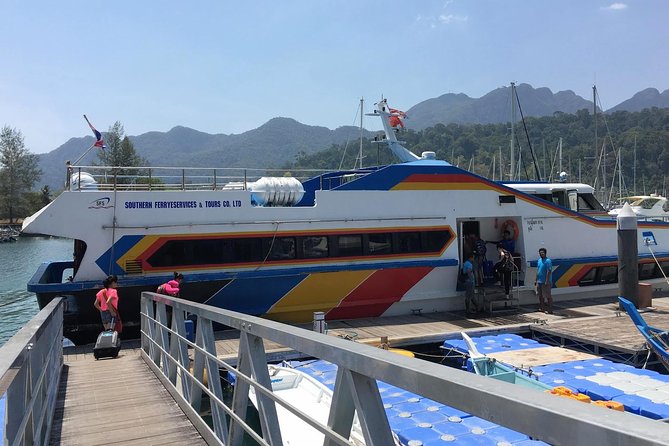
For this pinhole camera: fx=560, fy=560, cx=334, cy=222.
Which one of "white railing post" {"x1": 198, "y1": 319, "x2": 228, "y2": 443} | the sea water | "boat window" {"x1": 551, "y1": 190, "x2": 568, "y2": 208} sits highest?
"boat window" {"x1": 551, "y1": 190, "x2": 568, "y2": 208}

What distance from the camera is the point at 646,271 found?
1602 cm

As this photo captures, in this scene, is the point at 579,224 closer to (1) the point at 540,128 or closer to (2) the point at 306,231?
(2) the point at 306,231

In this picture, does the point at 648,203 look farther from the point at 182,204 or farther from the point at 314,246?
the point at 182,204

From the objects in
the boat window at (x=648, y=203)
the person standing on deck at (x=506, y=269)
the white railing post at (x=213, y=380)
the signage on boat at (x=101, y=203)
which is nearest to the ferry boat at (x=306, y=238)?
the signage on boat at (x=101, y=203)

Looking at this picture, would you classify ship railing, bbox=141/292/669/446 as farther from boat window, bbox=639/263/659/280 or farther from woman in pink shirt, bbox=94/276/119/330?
boat window, bbox=639/263/659/280

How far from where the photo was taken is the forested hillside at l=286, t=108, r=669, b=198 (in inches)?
3851

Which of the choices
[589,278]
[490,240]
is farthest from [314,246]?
[589,278]

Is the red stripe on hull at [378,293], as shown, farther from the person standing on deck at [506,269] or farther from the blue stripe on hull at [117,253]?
the blue stripe on hull at [117,253]

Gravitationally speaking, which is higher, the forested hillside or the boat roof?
the forested hillside

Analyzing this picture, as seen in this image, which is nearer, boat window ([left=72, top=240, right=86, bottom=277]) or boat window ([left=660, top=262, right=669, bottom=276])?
boat window ([left=72, top=240, right=86, bottom=277])

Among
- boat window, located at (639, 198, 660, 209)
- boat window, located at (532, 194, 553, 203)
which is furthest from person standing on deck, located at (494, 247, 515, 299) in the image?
boat window, located at (639, 198, 660, 209)

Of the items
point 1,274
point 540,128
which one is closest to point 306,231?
point 1,274

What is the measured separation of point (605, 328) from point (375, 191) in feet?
18.3

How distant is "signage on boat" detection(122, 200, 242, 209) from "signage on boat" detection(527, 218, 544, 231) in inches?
293
